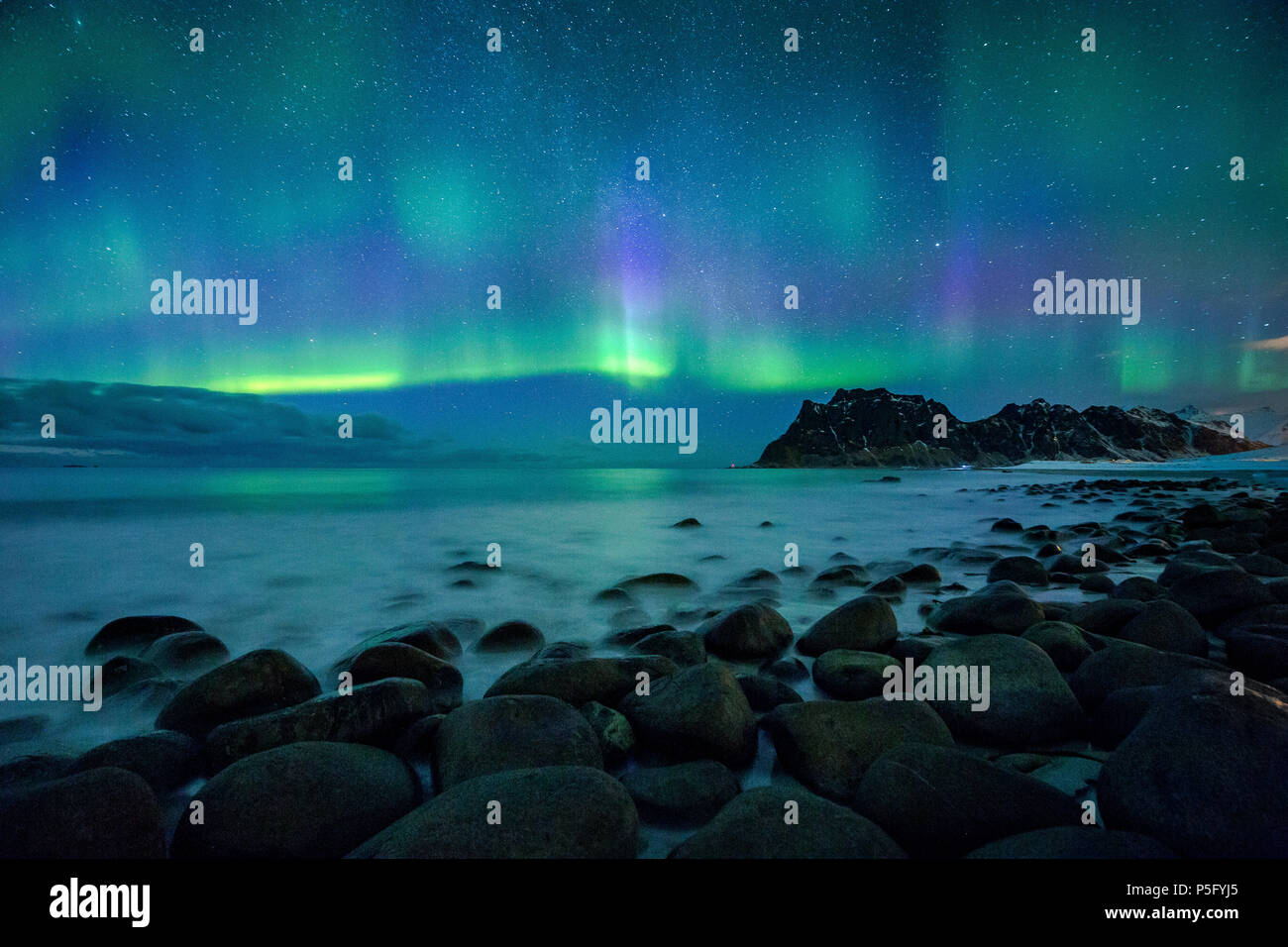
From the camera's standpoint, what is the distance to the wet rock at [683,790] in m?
2.58

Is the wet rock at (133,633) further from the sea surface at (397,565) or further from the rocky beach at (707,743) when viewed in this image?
the sea surface at (397,565)

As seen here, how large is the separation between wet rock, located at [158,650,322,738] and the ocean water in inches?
22.8

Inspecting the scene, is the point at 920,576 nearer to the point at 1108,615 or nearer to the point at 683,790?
the point at 1108,615

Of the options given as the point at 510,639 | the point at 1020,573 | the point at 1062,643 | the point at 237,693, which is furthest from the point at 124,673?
the point at 1020,573

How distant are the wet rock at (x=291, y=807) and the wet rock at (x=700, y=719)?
131cm

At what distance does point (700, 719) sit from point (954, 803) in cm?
126

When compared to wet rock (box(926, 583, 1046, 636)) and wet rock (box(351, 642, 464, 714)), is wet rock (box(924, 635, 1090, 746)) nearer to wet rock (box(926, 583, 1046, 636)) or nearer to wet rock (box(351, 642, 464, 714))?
wet rock (box(926, 583, 1046, 636))

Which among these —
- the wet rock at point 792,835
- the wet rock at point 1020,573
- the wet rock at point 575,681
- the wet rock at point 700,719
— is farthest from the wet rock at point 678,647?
the wet rock at point 1020,573

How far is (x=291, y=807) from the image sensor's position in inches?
94.7
